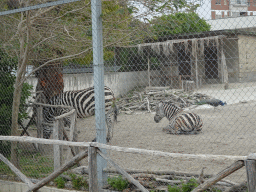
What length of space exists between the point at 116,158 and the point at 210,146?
2.19 metres

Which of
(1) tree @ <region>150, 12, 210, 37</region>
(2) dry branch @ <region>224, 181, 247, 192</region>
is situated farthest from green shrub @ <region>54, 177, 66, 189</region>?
(1) tree @ <region>150, 12, 210, 37</region>

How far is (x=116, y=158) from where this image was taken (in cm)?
613

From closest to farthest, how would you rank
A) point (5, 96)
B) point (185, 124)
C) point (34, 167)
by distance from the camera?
point (34, 167) < point (5, 96) < point (185, 124)

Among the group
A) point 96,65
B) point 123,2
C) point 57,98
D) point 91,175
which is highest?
point 123,2

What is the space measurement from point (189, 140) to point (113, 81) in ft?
17.8

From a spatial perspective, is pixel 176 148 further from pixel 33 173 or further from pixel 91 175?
pixel 91 175

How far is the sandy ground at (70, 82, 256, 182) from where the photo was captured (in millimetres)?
5469

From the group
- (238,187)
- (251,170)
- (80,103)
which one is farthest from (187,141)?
(251,170)

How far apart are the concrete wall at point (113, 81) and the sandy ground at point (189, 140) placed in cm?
140

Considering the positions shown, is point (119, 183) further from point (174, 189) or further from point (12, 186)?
point (12, 186)

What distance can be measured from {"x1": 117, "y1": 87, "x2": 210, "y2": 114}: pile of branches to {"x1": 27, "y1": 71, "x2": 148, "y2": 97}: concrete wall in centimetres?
45

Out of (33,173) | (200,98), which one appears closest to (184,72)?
(200,98)

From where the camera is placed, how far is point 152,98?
14445 millimetres

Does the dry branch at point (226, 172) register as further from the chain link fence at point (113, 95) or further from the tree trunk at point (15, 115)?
the tree trunk at point (15, 115)
